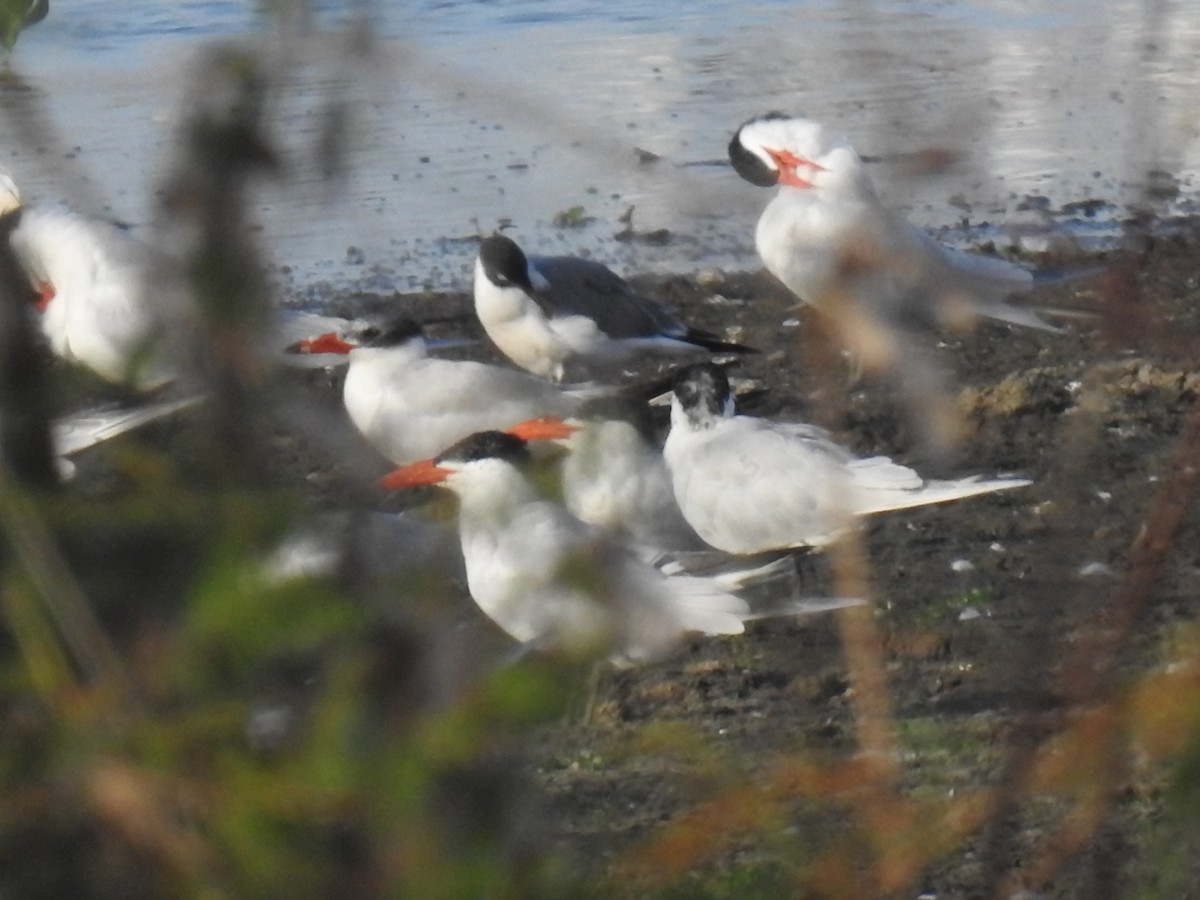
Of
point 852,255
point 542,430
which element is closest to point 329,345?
point 542,430

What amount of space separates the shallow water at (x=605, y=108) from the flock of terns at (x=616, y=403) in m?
0.09

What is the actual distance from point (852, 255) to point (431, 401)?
5.02 m

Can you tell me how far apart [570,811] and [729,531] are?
1.98 m

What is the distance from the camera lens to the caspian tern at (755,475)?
4.95 metres

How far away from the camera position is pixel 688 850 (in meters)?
1.06

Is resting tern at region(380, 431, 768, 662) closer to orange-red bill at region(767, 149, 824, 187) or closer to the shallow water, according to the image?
the shallow water

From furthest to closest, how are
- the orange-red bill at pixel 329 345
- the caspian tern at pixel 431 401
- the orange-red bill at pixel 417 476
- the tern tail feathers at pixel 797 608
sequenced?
Answer: the orange-red bill at pixel 329 345, the caspian tern at pixel 431 401, the orange-red bill at pixel 417 476, the tern tail feathers at pixel 797 608

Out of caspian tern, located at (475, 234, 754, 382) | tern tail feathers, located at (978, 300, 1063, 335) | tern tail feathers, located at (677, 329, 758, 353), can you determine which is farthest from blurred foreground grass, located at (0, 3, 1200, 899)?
caspian tern, located at (475, 234, 754, 382)

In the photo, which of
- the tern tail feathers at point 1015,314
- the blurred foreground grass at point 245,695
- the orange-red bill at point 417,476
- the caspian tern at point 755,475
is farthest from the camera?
the tern tail feathers at point 1015,314

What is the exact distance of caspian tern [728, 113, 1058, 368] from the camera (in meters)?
1.29

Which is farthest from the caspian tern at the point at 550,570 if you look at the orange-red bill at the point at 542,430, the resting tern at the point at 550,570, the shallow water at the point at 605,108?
the orange-red bill at the point at 542,430

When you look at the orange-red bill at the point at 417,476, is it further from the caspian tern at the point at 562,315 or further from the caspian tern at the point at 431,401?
the caspian tern at the point at 562,315

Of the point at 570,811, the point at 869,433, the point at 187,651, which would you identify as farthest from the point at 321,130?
the point at 869,433

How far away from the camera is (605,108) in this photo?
24.1ft
